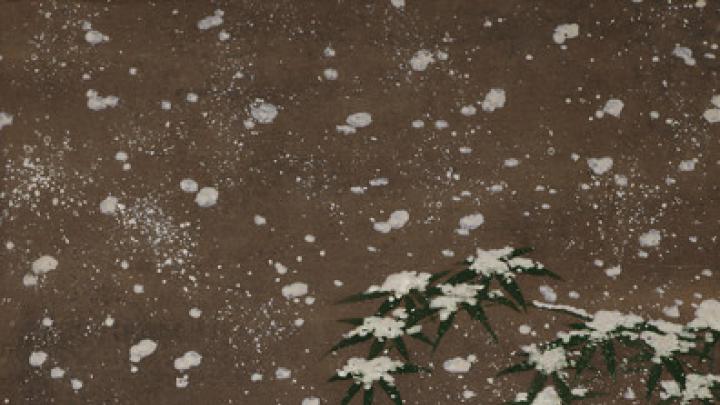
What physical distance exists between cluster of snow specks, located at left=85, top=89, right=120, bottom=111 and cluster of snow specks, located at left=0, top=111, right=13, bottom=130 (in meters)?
0.13

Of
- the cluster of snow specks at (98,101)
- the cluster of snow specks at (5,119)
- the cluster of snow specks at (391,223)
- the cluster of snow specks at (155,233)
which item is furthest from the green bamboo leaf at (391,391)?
the cluster of snow specks at (5,119)

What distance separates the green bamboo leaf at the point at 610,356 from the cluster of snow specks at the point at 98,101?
855 mm

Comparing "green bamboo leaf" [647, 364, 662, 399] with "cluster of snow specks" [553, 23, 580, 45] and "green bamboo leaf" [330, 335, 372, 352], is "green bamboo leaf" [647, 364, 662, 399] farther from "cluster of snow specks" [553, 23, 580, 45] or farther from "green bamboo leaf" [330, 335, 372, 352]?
"cluster of snow specks" [553, 23, 580, 45]

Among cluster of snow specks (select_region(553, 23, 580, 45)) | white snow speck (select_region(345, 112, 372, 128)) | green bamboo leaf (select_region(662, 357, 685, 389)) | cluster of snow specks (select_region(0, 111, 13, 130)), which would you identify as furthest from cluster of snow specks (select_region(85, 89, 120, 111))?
green bamboo leaf (select_region(662, 357, 685, 389))

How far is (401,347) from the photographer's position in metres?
1.18

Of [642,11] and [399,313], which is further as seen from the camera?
[642,11]

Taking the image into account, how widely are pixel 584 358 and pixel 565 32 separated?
0.53 meters

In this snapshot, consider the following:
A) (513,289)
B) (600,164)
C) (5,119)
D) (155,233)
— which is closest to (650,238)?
(600,164)

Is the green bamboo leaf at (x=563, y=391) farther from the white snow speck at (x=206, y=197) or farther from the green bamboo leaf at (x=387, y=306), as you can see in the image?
the white snow speck at (x=206, y=197)

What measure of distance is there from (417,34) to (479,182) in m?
0.27

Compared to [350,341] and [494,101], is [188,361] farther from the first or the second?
[494,101]

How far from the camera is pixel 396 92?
1315 mm

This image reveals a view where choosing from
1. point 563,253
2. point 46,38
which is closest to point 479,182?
point 563,253

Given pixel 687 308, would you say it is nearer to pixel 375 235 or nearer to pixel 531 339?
pixel 531 339
